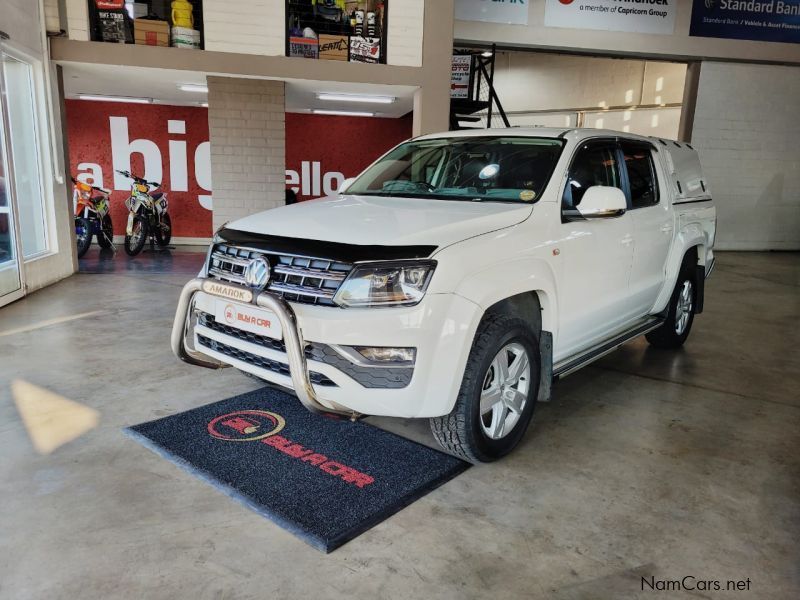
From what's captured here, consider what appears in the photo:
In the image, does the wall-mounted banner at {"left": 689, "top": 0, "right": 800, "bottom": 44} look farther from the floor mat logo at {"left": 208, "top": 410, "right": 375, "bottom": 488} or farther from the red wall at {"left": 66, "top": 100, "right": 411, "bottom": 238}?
the floor mat logo at {"left": 208, "top": 410, "right": 375, "bottom": 488}

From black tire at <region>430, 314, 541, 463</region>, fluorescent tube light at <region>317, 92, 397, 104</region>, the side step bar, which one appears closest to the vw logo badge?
black tire at <region>430, 314, 541, 463</region>

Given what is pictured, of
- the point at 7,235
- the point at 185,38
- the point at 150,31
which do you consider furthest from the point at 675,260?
the point at 150,31

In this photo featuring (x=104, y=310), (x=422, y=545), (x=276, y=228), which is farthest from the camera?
(x=104, y=310)

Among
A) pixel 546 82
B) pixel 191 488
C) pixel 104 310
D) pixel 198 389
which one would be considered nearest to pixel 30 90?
pixel 104 310

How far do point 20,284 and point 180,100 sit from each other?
5.30m

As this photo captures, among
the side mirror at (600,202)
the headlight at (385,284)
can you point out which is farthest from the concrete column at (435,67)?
the headlight at (385,284)

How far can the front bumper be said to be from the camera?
2.41m

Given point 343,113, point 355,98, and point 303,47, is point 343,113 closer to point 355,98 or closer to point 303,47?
point 355,98

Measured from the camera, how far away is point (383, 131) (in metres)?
12.2

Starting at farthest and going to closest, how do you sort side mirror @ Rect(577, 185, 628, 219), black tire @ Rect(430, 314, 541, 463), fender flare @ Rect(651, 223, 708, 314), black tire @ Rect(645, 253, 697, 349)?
1. black tire @ Rect(645, 253, 697, 349)
2. fender flare @ Rect(651, 223, 708, 314)
3. side mirror @ Rect(577, 185, 628, 219)
4. black tire @ Rect(430, 314, 541, 463)

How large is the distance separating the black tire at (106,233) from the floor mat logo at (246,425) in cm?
783

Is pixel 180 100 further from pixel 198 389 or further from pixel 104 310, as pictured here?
pixel 198 389

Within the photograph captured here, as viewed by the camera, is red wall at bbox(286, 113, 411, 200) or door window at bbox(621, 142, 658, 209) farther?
red wall at bbox(286, 113, 411, 200)

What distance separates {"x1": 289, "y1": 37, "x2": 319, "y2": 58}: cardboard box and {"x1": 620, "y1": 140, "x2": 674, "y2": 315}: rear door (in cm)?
504
